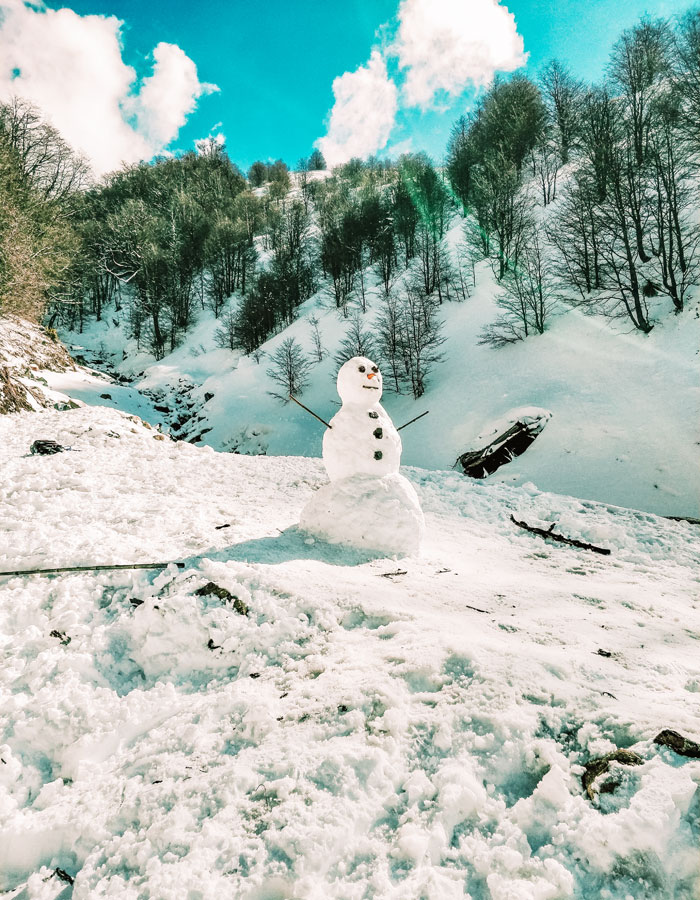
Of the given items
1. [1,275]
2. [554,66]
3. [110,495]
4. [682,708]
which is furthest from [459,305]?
[554,66]

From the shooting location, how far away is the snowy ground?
66.0 inches

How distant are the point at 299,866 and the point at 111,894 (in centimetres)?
75

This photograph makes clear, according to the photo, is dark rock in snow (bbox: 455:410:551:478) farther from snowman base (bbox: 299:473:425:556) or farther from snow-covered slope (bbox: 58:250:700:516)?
snowman base (bbox: 299:473:425:556)

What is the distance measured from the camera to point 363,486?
554 cm

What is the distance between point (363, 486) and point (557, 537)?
11.9 ft

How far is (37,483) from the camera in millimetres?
6617

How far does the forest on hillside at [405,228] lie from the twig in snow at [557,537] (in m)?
12.5

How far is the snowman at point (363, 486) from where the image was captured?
5.46 meters

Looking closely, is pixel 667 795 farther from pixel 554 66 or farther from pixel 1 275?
pixel 554 66

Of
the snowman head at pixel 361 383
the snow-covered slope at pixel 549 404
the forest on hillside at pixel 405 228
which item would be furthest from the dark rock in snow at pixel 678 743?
the forest on hillside at pixel 405 228

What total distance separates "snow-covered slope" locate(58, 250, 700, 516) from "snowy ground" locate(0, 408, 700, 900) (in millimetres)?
7734

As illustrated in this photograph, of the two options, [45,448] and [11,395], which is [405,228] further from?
[45,448]

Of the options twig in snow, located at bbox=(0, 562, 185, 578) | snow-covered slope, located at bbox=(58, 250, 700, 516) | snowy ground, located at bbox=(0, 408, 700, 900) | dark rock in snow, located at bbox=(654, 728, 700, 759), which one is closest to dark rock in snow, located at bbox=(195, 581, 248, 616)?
snowy ground, located at bbox=(0, 408, 700, 900)

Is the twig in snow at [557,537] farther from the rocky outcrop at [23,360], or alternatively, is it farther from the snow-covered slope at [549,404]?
the rocky outcrop at [23,360]
